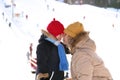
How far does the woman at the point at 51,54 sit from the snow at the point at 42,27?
810 cm

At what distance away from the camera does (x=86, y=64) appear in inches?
109

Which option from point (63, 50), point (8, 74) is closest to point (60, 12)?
point (8, 74)

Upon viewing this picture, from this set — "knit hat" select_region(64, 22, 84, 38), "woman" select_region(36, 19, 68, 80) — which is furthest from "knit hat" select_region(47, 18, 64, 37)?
"knit hat" select_region(64, 22, 84, 38)

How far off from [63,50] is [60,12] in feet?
150

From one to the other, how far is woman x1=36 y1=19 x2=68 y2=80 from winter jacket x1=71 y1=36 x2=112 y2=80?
66cm

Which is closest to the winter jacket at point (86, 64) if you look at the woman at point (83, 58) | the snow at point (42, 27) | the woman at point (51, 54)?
the woman at point (83, 58)

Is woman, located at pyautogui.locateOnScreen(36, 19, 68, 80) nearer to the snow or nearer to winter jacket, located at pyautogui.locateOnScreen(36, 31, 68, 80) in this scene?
winter jacket, located at pyautogui.locateOnScreen(36, 31, 68, 80)

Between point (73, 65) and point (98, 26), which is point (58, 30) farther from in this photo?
point (98, 26)

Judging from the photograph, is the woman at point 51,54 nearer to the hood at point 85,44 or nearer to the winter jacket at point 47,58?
the winter jacket at point 47,58

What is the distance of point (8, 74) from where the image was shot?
40.8 ft

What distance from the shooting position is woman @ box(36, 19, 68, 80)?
11.7 feet

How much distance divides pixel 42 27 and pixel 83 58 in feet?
118

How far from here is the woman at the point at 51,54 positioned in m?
3.56

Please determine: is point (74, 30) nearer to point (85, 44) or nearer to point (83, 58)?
point (85, 44)
